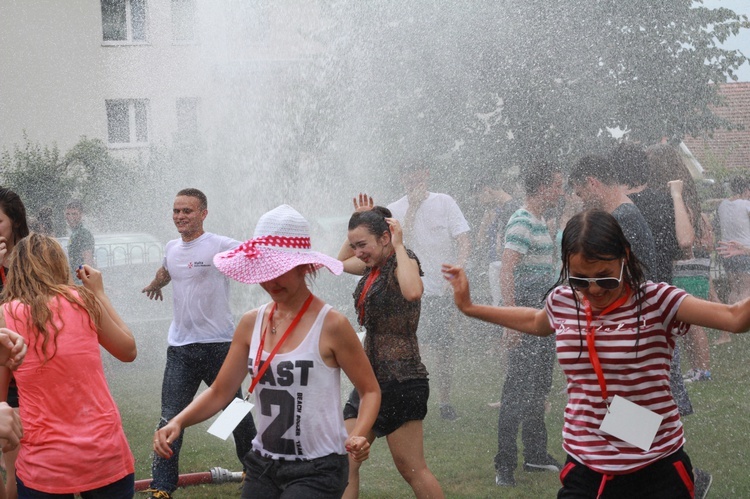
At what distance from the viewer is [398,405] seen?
4.73 meters

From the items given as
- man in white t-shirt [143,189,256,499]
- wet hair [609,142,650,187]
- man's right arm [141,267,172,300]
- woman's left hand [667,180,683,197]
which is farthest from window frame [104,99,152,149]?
woman's left hand [667,180,683,197]

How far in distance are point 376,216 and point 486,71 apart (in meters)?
5.49

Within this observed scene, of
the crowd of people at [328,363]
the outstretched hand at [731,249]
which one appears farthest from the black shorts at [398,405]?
the outstretched hand at [731,249]

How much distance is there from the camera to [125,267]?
12.6m

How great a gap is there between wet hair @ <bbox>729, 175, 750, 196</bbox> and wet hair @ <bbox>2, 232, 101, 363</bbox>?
852 cm

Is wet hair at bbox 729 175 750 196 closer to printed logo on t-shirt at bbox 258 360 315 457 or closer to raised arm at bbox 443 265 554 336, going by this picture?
raised arm at bbox 443 265 554 336

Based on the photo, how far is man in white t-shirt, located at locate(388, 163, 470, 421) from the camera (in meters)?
7.68

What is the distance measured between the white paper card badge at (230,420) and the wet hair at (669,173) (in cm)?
376

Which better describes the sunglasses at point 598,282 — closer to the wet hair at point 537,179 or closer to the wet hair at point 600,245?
the wet hair at point 600,245

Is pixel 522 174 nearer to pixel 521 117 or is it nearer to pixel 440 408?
pixel 521 117

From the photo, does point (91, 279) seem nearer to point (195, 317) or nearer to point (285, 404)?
point (285, 404)

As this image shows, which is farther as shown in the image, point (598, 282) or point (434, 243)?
point (434, 243)

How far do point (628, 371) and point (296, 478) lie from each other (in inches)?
49.5

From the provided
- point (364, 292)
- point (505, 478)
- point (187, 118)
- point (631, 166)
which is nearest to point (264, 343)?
point (364, 292)
